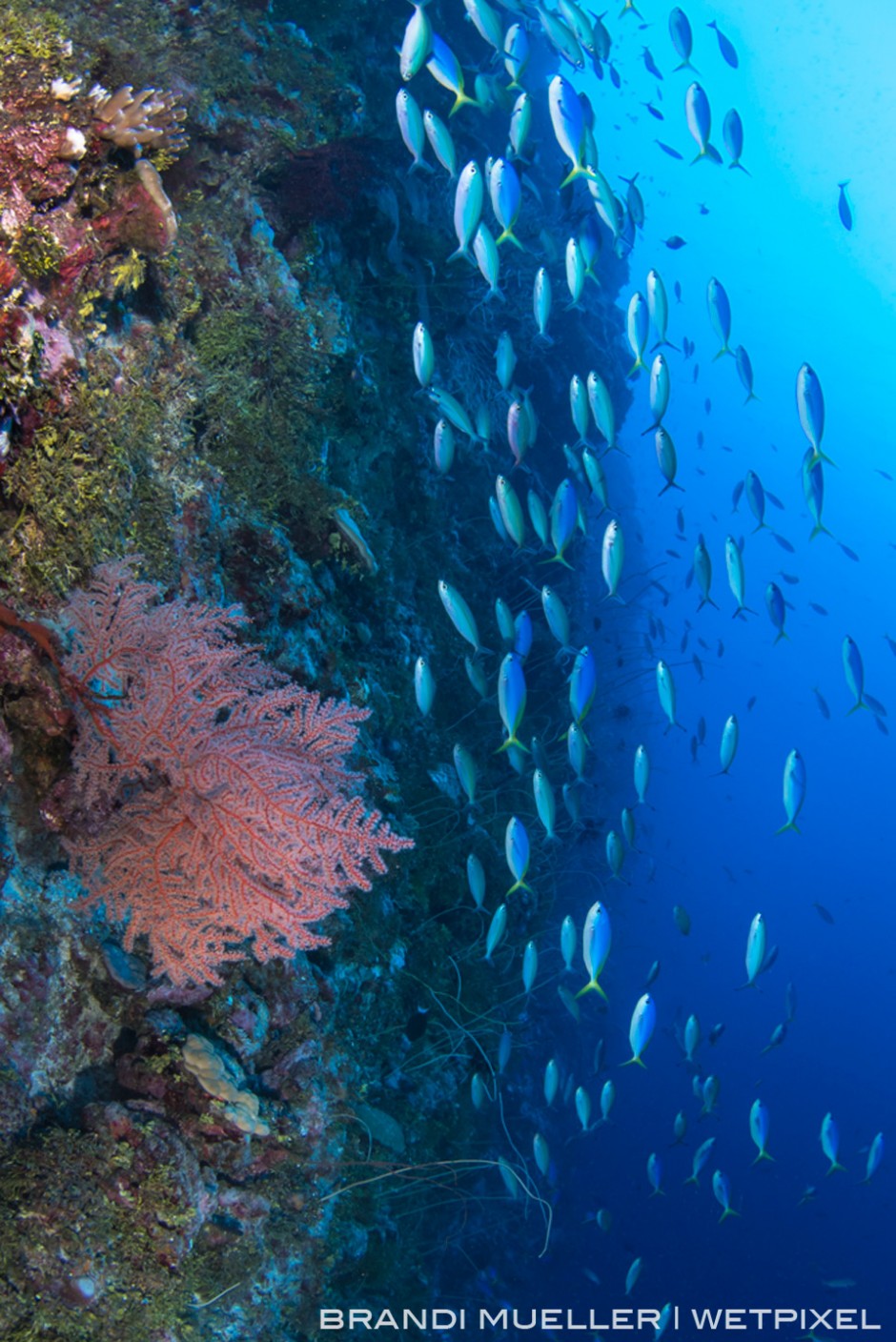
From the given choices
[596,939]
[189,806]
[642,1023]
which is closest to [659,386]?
[596,939]

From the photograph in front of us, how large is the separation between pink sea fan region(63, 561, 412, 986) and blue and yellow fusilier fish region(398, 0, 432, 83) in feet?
15.2

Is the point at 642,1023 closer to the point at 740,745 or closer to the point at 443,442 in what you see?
the point at 443,442

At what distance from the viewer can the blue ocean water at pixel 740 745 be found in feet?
40.9

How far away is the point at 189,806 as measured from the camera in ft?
7.72

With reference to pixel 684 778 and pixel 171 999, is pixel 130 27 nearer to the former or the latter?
pixel 171 999

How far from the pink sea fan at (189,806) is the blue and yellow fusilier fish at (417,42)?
463 centimetres

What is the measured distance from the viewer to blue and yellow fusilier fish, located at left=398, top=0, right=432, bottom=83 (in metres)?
4.48

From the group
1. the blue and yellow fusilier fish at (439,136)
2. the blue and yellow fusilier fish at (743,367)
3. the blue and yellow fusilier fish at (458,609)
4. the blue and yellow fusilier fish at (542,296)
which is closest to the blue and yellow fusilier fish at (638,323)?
the blue and yellow fusilier fish at (542,296)

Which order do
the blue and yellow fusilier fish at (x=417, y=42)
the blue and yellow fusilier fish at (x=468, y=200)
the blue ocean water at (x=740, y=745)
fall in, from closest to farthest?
the blue and yellow fusilier fish at (x=417, y=42) → the blue and yellow fusilier fish at (x=468, y=200) → the blue ocean water at (x=740, y=745)

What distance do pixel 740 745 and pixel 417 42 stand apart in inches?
2025

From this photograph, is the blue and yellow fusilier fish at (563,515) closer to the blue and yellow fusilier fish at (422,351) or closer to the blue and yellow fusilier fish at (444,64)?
the blue and yellow fusilier fish at (422,351)

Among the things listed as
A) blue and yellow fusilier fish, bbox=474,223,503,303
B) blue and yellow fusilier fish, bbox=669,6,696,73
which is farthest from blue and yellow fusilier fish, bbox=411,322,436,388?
blue and yellow fusilier fish, bbox=669,6,696,73

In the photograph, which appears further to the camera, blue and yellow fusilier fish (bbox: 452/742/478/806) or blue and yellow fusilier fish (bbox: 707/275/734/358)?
blue and yellow fusilier fish (bbox: 707/275/734/358)

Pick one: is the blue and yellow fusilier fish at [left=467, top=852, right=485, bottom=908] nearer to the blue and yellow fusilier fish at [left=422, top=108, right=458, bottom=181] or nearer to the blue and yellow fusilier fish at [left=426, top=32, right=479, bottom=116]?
the blue and yellow fusilier fish at [left=422, top=108, right=458, bottom=181]
